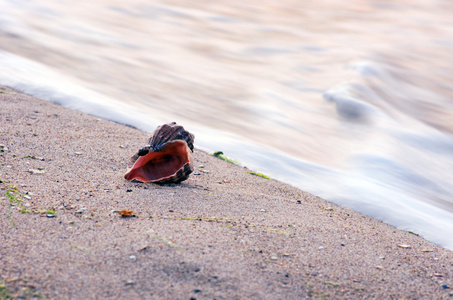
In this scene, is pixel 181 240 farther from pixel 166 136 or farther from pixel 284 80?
pixel 284 80

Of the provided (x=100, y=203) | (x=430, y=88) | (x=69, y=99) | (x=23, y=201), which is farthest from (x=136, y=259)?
(x=430, y=88)

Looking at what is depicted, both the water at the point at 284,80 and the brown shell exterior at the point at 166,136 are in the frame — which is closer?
the brown shell exterior at the point at 166,136

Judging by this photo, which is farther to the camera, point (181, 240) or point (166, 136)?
point (166, 136)

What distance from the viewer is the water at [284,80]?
3619 mm

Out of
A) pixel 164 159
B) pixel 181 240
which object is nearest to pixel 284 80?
pixel 164 159

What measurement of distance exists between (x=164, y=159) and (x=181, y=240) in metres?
0.78

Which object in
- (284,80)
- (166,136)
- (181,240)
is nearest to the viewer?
(181,240)

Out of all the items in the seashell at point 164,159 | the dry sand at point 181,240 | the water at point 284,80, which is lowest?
the dry sand at point 181,240

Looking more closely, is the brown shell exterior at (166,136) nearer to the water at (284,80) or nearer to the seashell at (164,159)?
the seashell at (164,159)

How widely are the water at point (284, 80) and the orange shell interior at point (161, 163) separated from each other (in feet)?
3.08

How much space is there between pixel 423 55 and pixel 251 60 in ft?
9.18

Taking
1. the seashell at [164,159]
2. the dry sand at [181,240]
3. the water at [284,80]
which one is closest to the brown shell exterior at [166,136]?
the seashell at [164,159]

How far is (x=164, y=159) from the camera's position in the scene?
8.24 ft

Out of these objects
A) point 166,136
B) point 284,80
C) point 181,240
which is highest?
point 284,80
